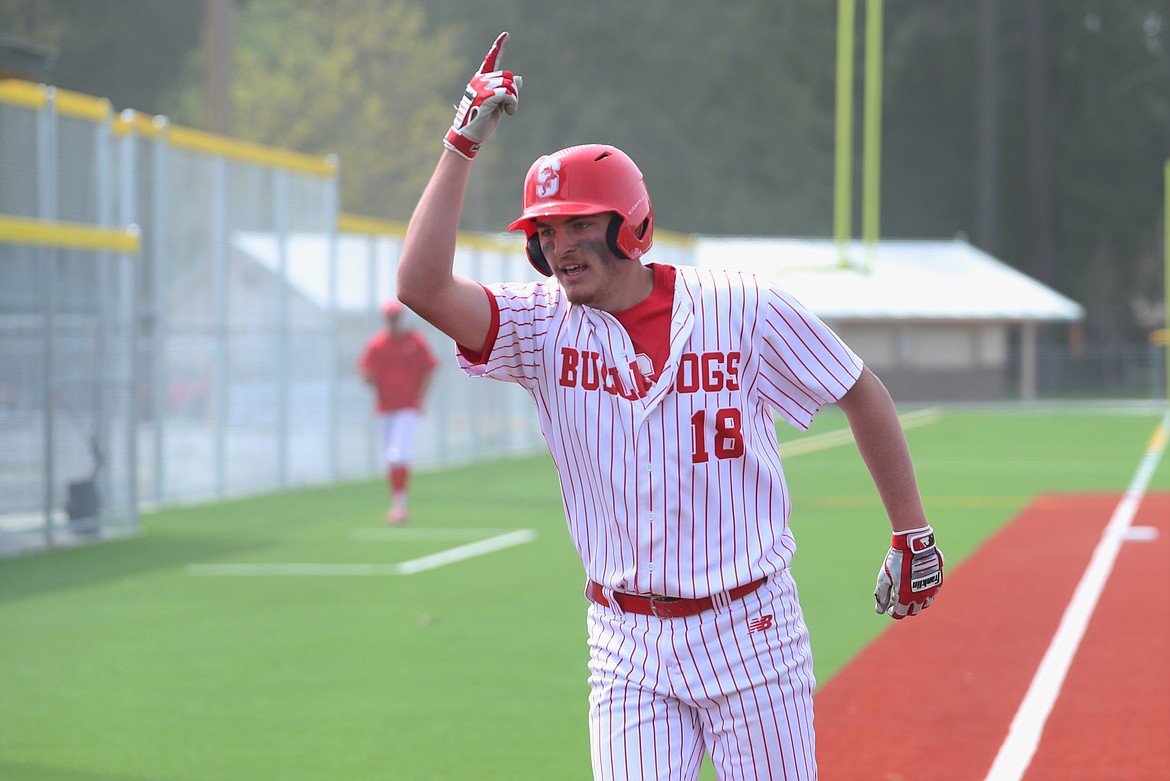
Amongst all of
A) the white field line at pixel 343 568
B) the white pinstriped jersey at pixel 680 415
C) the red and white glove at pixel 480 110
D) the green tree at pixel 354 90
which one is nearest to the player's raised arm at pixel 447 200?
the red and white glove at pixel 480 110

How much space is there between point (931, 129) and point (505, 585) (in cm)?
5972

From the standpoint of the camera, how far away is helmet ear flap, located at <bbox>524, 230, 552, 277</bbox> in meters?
4.19

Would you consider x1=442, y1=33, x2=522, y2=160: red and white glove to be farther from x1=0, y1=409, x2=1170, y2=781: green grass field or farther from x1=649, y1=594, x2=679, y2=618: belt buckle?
x1=0, y1=409, x2=1170, y2=781: green grass field

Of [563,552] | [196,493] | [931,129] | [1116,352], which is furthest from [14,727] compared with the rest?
[931,129]

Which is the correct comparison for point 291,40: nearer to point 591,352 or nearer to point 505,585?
point 505,585

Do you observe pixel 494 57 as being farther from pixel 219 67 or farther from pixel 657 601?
pixel 219 67

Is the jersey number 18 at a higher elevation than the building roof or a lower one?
lower

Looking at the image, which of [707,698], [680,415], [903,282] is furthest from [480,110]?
[903,282]

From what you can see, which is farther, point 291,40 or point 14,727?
point 291,40

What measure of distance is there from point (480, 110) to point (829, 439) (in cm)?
3168

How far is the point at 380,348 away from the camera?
18.0 meters

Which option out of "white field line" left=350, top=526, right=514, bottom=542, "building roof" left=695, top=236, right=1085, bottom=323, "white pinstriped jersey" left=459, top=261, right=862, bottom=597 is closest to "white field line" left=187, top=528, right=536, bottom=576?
"white field line" left=350, top=526, right=514, bottom=542

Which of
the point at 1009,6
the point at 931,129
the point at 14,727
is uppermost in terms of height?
the point at 1009,6

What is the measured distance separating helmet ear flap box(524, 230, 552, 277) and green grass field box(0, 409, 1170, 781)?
137 inches
